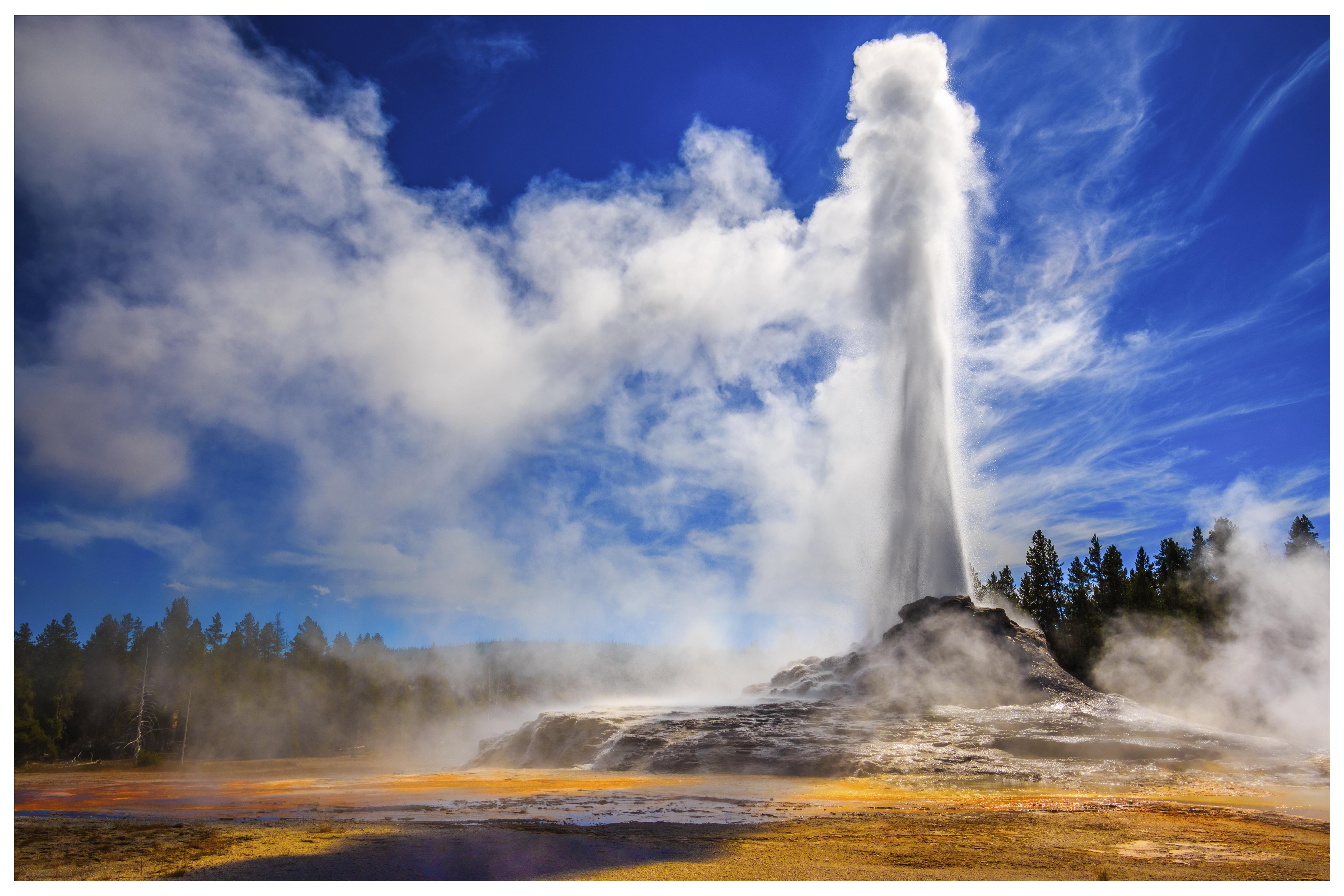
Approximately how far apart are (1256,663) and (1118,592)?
23.2 m

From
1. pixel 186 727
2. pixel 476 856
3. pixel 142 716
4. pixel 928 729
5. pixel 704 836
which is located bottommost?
pixel 186 727

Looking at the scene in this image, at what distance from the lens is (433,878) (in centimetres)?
741

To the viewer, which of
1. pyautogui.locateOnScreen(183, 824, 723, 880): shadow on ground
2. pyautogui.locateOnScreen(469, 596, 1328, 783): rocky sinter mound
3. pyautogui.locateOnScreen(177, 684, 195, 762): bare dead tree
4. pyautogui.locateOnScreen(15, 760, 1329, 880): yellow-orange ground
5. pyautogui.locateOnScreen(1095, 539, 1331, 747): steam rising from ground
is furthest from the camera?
pyautogui.locateOnScreen(177, 684, 195, 762): bare dead tree

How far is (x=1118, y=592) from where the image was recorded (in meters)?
47.5

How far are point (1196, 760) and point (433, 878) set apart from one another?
18.4 meters

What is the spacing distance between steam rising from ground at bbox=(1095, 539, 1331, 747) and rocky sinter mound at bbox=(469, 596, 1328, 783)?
452 cm

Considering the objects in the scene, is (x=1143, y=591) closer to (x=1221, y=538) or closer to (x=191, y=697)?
(x=1221, y=538)

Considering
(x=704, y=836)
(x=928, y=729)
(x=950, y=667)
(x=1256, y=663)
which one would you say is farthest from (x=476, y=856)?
(x=1256, y=663)

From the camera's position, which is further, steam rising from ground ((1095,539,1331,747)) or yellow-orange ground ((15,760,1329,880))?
steam rising from ground ((1095,539,1331,747))

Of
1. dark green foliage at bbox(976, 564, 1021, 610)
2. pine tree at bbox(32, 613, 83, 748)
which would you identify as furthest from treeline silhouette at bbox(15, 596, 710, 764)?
dark green foliage at bbox(976, 564, 1021, 610)

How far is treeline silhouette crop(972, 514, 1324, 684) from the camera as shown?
3612 cm

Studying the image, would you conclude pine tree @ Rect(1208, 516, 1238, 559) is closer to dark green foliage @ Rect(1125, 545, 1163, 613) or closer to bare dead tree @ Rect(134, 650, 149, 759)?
dark green foliage @ Rect(1125, 545, 1163, 613)

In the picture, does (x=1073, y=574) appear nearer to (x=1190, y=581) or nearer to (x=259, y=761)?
(x=1190, y=581)

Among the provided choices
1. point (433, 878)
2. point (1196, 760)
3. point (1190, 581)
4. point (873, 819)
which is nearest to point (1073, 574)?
point (1190, 581)
